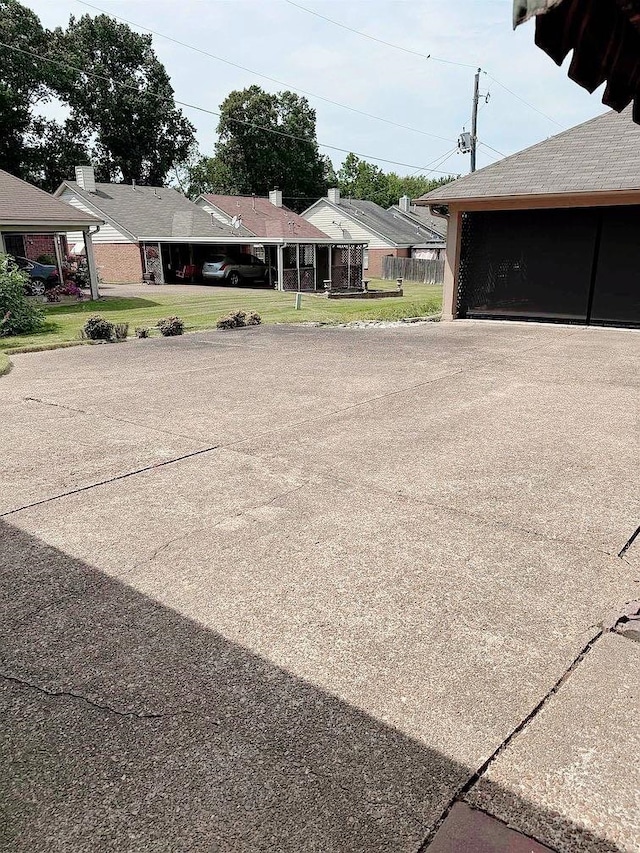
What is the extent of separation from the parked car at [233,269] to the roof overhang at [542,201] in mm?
15688

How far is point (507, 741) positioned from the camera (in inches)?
88.3

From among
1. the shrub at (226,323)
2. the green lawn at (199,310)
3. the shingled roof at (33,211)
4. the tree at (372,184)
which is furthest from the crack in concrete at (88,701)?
the tree at (372,184)

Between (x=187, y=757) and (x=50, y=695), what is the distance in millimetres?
708

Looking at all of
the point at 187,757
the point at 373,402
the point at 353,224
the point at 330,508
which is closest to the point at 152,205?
the point at 353,224

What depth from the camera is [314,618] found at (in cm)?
302

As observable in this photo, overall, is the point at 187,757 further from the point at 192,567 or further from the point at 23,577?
the point at 23,577

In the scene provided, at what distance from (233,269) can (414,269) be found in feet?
39.3

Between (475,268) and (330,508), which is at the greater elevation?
(475,268)

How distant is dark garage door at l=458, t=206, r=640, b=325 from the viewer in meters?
13.8

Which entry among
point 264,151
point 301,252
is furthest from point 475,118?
point 264,151

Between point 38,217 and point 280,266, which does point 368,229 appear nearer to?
point 280,266

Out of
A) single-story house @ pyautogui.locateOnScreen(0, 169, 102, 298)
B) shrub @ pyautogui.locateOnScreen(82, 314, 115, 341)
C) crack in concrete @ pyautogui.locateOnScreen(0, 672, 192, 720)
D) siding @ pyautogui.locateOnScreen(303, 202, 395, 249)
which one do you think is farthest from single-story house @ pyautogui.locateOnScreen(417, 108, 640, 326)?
siding @ pyautogui.locateOnScreen(303, 202, 395, 249)

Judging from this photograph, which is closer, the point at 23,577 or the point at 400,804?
the point at 400,804

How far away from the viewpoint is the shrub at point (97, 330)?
1293 cm
